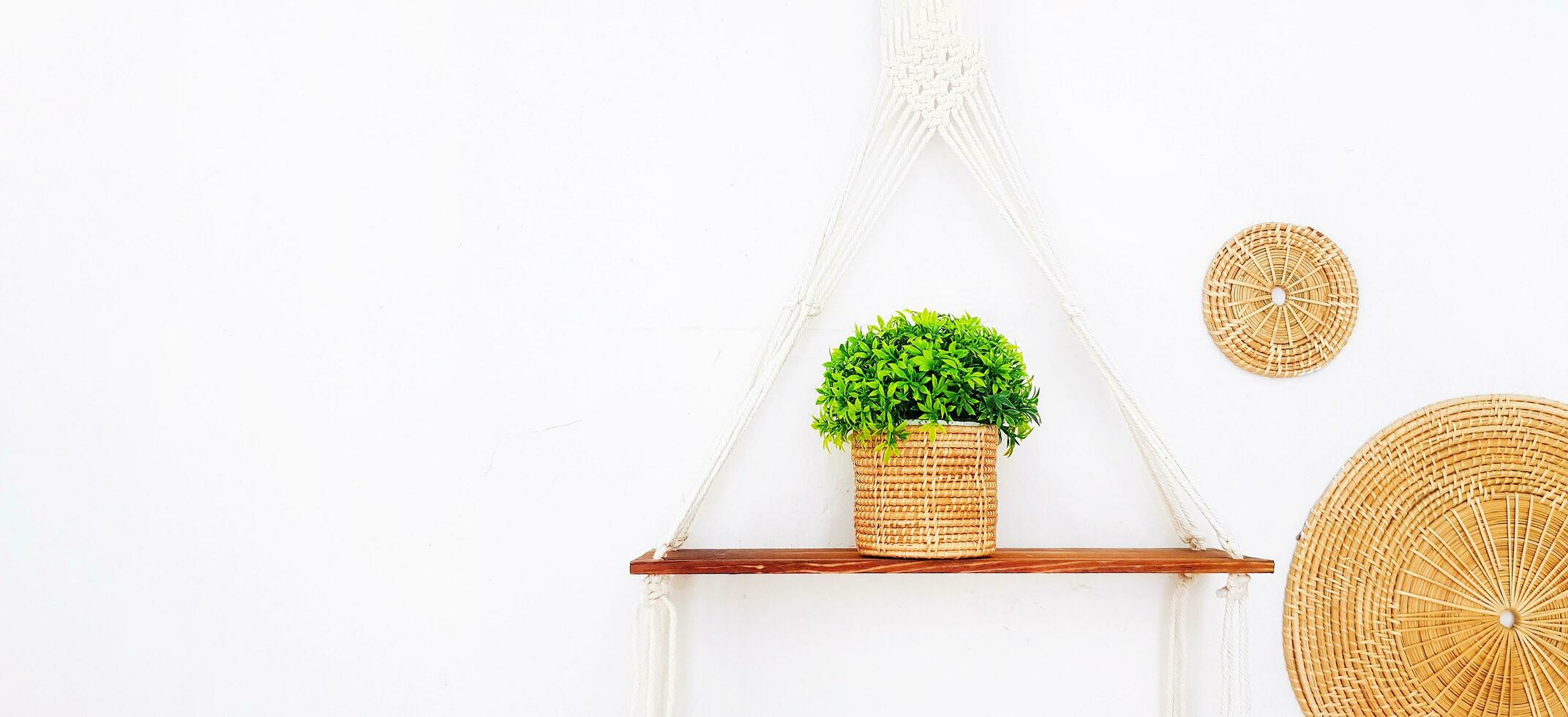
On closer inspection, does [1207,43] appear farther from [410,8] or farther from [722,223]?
[410,8]

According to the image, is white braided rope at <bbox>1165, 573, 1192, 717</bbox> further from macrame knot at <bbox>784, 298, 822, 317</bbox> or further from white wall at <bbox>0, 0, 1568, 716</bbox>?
macrame knot at <bbox>784, 298, 822, 317</bbox>

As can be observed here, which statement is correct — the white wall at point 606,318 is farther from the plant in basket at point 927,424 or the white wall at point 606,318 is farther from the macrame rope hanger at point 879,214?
Answer: the plant in basket at point 927,424

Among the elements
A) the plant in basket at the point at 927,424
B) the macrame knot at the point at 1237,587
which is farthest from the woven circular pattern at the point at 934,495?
the macrame knot at the point at 1237,587

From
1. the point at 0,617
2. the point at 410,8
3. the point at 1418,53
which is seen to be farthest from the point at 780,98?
the point at 0,617

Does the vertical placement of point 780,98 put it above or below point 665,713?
above

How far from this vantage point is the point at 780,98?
1.05m

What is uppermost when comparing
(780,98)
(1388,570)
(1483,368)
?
(780,98)

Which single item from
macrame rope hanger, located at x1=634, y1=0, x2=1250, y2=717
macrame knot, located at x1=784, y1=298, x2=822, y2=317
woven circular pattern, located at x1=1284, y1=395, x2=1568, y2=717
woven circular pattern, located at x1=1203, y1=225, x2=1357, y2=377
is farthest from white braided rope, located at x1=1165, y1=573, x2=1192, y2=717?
macrame knot, located at x1=784, y1=298, x2=822, y2=317

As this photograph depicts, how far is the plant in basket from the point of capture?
33.9 inches

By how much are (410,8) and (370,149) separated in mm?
159

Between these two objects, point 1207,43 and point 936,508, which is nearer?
point 936,508

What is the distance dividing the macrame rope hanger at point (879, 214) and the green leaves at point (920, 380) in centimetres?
10

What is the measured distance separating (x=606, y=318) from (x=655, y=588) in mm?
286

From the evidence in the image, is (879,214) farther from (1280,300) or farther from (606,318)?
(1280,300)
